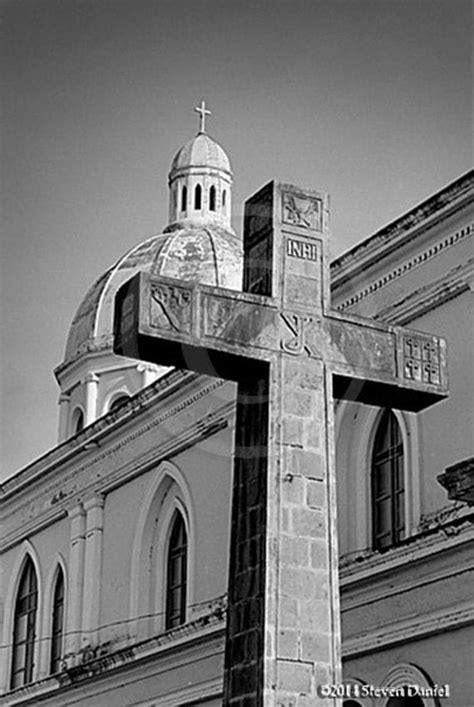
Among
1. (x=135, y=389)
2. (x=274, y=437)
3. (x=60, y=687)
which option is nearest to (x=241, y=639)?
(x=274, y=437)

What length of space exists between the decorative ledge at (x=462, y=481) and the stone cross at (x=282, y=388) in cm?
48

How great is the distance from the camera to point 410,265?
14898mm

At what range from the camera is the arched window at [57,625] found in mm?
21594

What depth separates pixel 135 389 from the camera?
25.6 metres

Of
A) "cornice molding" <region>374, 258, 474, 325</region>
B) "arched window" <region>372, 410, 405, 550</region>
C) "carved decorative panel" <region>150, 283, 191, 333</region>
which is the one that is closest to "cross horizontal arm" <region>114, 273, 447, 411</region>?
"carved decorative panel" <region>150, 283, 191, 333</region>

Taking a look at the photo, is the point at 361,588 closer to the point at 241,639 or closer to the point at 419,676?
the point at 419,676

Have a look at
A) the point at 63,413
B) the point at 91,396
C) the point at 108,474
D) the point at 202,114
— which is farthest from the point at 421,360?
the point at 202,114

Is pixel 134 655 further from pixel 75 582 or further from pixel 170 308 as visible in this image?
pixel 170 308

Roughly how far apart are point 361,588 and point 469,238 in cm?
331

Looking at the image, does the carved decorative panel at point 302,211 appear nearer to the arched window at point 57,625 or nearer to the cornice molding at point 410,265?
the cornice molding at point 410,265

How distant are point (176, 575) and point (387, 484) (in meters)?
4.85

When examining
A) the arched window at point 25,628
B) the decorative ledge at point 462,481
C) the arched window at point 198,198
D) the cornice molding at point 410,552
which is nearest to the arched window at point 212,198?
the arched window at point 198,198

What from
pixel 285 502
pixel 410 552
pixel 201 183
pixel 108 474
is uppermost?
pixel 201 183

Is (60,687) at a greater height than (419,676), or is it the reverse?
(60,687)
